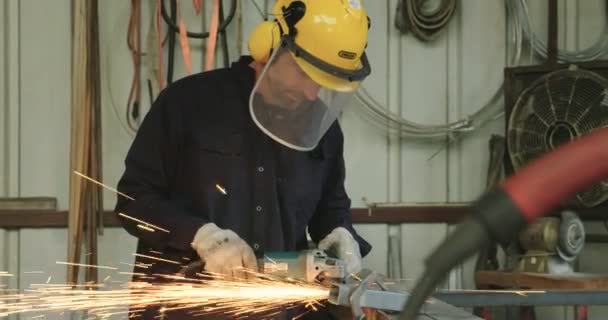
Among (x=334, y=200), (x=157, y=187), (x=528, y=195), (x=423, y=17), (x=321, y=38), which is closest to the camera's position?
(x=528, y=195)

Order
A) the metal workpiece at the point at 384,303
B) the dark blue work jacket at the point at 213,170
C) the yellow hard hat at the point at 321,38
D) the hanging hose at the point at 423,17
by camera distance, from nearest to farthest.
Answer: the metal workpiece at the point at 384,303
the yellow hard hat at the point at 321,38
the dark blue work jacket at the point at 213,170
the hanging hose at the point at 423,17

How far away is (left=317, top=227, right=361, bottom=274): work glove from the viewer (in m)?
2.63

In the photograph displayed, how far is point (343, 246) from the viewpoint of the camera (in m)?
2.67

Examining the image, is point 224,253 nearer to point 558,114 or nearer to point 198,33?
point 198,33

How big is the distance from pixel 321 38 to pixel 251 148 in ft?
1.46

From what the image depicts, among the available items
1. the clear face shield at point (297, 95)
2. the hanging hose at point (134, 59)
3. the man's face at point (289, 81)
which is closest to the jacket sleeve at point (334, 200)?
the clear face shield at point (297, 95)

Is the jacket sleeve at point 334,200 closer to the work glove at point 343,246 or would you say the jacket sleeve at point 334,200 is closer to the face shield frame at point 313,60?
the work glove at point 343,246

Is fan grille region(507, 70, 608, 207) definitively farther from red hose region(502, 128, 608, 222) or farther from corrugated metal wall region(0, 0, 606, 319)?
red hose region(502, 128, 608, 222)

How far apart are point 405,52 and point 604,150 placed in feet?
10.6

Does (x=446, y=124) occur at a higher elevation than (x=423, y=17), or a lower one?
lower

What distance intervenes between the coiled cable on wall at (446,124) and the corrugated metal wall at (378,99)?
0.12 ft

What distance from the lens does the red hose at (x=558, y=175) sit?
0.61 meters

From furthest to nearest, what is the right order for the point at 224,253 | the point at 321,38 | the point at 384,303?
the point at 321,38 < the point at 224,253 < the point at 384,303

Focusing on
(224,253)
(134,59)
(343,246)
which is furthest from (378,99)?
(224,253)
